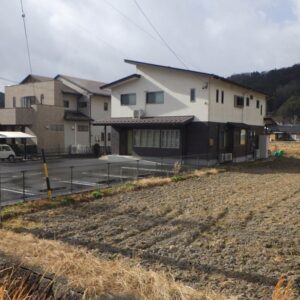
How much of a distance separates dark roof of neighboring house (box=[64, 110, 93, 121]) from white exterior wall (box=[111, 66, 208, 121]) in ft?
29.9

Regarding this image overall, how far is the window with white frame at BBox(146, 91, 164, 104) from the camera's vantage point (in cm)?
2356

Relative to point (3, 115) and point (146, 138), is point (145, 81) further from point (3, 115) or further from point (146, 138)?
point (3, 115)

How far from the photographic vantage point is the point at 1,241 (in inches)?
257

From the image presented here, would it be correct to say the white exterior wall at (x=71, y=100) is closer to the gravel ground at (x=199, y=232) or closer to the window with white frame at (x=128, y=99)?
the window with white frame at (x=128, y=99)

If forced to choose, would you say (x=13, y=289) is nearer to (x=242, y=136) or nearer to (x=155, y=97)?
(x=155, y=97)

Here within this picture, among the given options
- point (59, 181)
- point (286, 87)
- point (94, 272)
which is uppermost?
point (286, 87)

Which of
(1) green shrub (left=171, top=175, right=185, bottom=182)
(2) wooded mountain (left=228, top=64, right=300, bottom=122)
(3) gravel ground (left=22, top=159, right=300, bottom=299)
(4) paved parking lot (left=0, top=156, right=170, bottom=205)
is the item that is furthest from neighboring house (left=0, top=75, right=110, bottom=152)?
(2) wooded mountain (left=228, top=64, right=300, bottom=122)

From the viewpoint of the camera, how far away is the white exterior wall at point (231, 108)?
22.1m

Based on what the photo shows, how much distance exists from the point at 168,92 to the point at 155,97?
42.5 inches

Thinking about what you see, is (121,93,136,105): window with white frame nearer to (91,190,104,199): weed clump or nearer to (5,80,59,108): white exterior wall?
(5,80,59,108): white exterior wall

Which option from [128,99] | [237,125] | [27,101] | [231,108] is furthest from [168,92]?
[27,101]

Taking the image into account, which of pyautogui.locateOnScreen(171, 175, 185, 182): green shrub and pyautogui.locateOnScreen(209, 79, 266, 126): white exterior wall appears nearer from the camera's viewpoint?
pyautogui.locateOnScreen(171, 175, 185, 182): green shrub

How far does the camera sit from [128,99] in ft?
82.6

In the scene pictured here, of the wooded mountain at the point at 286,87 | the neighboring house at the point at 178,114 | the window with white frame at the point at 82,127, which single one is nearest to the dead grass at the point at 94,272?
the neighboring house at the point at 178,114
